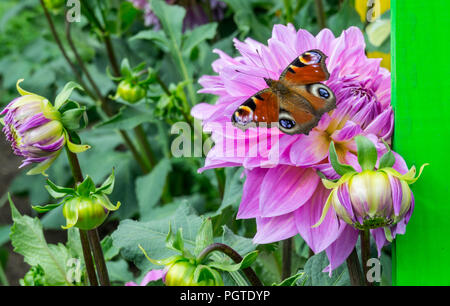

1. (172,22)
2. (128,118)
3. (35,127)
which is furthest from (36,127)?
(172,22)

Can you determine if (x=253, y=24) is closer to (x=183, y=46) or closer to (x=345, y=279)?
(x=183, y=46)

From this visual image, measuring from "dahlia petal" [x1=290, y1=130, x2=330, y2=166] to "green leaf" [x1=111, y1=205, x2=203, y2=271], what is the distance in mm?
158

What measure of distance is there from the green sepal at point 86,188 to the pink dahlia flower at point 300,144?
0.10 meters

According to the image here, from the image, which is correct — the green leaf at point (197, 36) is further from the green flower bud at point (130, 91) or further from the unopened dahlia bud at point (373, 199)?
the unopened dahlia bud at point (373, 199)

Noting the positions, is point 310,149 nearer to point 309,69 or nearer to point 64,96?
point 309,69

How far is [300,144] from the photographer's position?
16.7 inches

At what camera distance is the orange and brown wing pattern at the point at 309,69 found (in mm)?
418

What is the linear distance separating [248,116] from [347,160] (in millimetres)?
91

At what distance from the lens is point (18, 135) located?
1.41 feet

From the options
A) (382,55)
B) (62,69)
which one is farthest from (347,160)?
(62,69)

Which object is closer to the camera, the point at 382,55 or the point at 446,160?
the point at 446,160

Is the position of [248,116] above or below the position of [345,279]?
above

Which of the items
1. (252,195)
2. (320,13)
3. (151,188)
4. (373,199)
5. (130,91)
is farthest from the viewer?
(151,188)

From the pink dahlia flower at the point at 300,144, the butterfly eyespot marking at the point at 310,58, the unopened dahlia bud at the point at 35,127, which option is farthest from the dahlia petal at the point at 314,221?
the unopened dahlia bud at the point at 35,127
